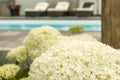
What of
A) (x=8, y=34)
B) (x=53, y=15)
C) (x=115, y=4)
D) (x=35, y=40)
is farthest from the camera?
(x=53, y=15)

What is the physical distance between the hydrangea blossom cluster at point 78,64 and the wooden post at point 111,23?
155 centimetres

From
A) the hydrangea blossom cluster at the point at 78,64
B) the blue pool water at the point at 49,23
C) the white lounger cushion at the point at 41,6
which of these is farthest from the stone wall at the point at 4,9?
the hydrangea blossom cluster at the point at 78,64

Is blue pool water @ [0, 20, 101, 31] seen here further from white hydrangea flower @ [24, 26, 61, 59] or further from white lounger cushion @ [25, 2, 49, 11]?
white hydrangea flower @ [24, 26, 61, 59]

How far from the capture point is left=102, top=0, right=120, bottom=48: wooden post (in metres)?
3.20

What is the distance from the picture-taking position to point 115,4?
3164 millimetres

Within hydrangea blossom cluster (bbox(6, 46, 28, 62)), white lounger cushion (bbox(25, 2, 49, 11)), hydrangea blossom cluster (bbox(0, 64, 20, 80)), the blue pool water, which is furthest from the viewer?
white lounger cushion (bbox(25, 2, 49, 11))

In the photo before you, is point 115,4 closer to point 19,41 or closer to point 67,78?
point 67,78

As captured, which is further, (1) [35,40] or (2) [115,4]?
(2) [115,4]

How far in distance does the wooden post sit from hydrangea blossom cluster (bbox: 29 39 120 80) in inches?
61.0

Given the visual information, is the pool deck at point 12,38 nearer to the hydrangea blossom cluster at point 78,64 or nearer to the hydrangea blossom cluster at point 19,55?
the hydrangea blossom cluster at point 19,55

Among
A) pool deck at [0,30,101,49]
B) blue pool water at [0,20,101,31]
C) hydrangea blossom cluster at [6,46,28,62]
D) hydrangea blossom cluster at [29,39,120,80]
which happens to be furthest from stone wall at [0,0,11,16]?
hydrangea blossom cluster at [29,39,120,80]

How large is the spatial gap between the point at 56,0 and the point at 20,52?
16.0m

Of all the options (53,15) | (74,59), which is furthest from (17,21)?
(74,59)

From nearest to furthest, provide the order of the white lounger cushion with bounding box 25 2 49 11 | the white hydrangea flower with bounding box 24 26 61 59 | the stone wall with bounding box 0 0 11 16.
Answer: the white hydrangea flower with bounding box 24 26 61 59 → the white lounger cushion with bounding box 25 2 49 11 → the stone wall with bounding box 0 0 11 16
